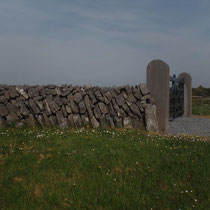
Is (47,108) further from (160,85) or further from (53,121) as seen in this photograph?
(160,85)

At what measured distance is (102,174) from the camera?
555 cm

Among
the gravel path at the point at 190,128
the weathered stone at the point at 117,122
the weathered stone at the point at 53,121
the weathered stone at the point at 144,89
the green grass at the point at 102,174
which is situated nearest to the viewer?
the green grass at the point at 102,174

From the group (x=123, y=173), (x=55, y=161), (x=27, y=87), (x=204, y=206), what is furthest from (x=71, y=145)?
(x=27, y=87)

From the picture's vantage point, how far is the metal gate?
15287mm

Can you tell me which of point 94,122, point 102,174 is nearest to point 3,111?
point 94,122

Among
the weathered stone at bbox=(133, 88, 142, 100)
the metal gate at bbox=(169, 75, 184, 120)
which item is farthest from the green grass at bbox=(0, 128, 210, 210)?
the metal gate at bbox=(169, 75, 184, 120)

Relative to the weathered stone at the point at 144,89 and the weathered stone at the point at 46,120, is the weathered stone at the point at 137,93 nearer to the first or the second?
the weathered stone at the point at 144,89

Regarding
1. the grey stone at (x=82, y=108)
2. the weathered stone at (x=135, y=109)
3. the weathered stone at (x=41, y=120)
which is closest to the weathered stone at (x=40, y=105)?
the weathered stone at (x=41, y=120)

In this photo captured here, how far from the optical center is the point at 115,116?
36.1ft

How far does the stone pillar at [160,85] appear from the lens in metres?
11.4

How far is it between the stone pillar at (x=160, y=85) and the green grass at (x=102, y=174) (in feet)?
11.8

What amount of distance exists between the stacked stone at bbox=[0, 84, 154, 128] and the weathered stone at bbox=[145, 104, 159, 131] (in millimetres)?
225

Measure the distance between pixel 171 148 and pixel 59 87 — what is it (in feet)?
17.8

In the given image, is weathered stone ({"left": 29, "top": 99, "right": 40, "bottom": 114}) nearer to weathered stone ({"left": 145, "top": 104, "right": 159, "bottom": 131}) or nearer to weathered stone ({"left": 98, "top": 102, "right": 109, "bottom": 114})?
weathered stone ({"left": 98, "top": 102, "right": 109, "bottom": 114})
